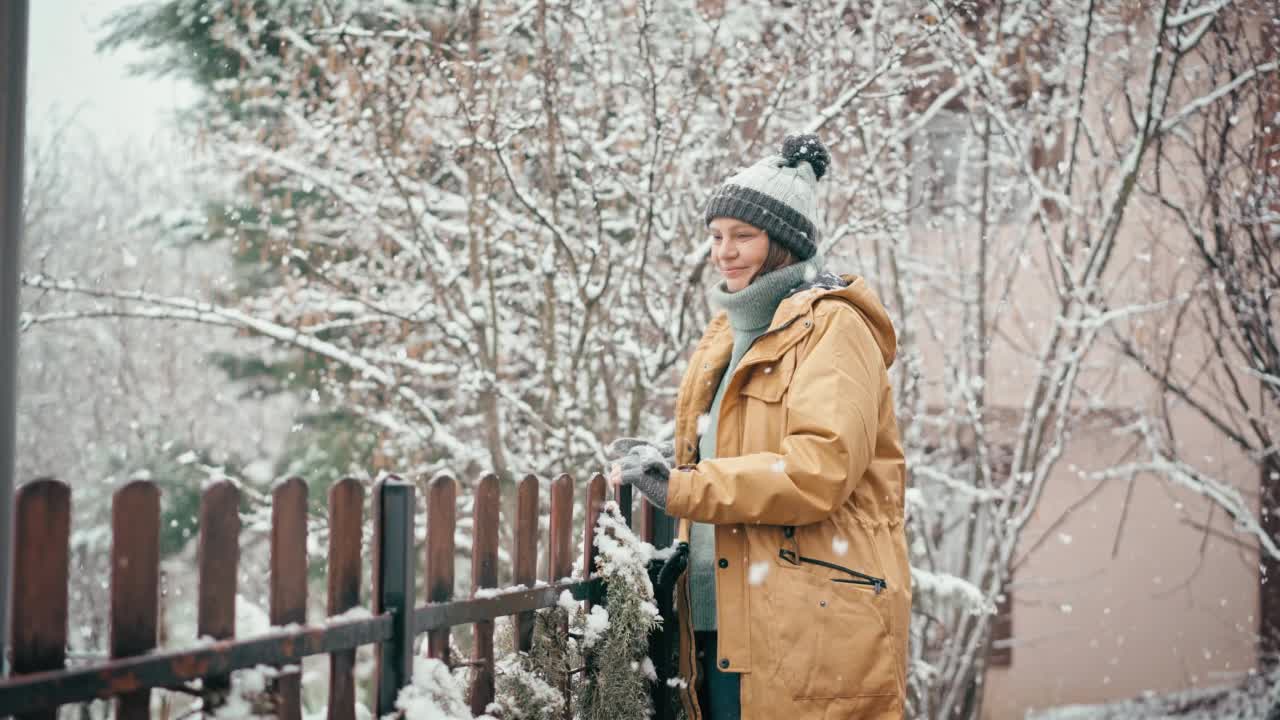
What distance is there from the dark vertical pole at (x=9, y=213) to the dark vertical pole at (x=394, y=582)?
0.63 m

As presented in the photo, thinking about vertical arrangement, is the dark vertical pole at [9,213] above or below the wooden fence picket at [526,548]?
above

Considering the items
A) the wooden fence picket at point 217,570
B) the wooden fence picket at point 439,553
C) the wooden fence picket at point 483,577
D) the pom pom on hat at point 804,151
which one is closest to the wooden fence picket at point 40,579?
the wooden fence picket at point 217,570

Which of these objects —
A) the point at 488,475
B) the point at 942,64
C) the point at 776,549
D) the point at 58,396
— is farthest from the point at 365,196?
the point at 58,396

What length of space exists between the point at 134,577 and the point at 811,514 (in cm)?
129

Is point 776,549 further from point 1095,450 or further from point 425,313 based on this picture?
point 1095,450

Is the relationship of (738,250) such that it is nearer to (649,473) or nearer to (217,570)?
(649,473)

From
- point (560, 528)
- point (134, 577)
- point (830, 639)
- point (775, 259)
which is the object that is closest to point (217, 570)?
point (134, 577)

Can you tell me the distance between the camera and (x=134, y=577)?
62.4 inches

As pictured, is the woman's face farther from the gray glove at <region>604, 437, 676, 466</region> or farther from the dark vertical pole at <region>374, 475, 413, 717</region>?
the dark vertical pole at <region>374, 475, 413, 717</region>

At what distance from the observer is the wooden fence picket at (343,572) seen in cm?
195

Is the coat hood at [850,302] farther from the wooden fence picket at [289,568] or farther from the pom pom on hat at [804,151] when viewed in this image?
the wooden fence picket at [289,568]

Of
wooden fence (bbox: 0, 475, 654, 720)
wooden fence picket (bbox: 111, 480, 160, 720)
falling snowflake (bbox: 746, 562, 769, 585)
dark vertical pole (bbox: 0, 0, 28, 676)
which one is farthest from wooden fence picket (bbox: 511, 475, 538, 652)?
dark vertical pole (bbox: 0, 0, 28, 676)

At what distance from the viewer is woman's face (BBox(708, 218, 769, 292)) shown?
2572 millimetres

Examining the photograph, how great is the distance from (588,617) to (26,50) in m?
1.74
